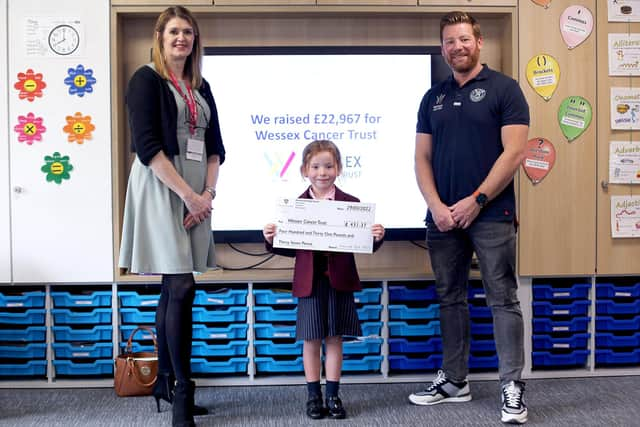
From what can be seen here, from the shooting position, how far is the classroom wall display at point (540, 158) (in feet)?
10.1

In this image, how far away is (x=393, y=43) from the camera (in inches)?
132

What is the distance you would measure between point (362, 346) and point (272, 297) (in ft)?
1.60

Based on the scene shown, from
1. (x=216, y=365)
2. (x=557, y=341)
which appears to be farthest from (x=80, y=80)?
(x=557, y=341)

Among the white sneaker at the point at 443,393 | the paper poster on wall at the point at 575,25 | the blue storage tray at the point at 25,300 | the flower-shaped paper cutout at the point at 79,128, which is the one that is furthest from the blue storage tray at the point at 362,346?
the paper poster on wall at the point at 575,25

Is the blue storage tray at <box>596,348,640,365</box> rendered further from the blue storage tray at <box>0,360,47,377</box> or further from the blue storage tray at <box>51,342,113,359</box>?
the blue storage tray at <box>0,360,47,377</box>

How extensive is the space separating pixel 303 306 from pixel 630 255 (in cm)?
166

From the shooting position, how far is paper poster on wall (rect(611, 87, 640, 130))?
3.10m

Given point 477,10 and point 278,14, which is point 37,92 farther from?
point 477,10

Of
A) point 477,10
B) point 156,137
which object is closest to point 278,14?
point 477,10

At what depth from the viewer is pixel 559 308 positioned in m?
3.14

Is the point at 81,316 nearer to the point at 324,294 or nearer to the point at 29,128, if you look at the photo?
the point at 29,128

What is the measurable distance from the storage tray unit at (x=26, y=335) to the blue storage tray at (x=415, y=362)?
64.5 inches

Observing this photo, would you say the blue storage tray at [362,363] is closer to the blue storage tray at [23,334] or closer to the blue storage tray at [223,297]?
the blue storage tray at [223,297]

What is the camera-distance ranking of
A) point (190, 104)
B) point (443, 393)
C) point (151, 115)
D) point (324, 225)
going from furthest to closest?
point (443, 393), point (324, 225), point (190, 104), point (151, 115)
